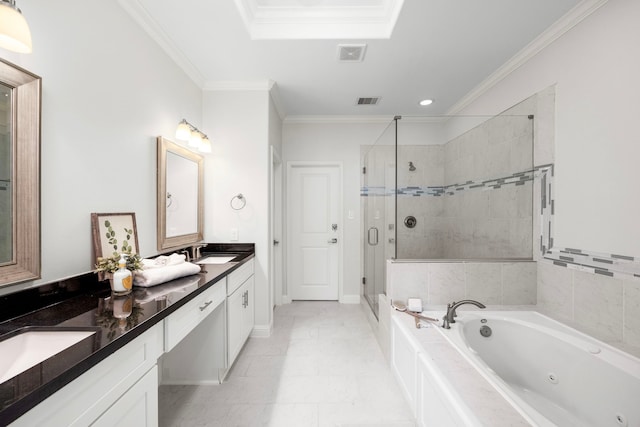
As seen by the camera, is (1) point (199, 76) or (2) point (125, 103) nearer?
(2) point (125, 103)

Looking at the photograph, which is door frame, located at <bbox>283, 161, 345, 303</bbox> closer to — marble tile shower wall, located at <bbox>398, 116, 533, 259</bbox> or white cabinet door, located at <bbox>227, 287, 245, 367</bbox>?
marble tile shower wall, located at <bbox>398, 116, 533, 259</bbox>

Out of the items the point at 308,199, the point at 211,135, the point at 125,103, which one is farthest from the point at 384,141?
the point at 125,103

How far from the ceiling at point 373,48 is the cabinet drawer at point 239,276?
69.5 inches

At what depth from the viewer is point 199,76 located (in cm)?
241

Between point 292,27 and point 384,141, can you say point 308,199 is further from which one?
point 292,27

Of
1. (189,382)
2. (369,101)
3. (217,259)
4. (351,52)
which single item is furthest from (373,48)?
(189,382)

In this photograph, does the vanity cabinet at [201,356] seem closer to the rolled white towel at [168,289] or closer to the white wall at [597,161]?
the rolled white towel at [168,289]

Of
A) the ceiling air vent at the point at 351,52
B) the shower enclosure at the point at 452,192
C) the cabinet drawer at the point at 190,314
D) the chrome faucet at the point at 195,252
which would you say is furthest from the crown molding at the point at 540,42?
the chrome faucet at the point at 195,252

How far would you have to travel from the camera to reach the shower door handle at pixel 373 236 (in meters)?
2.94

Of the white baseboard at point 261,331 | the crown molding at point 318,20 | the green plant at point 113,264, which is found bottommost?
the white baseboard at point 261,331

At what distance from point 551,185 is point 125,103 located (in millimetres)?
2968

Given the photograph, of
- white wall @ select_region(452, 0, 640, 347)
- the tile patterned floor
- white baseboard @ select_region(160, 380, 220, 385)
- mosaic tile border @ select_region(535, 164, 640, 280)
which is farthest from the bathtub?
white baseboard @ select_region(160, 380, 220, 385)

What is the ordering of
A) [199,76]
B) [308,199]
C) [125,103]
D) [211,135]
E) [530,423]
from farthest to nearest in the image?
[308,199], [211,135], [199,76], [125,103], [530,423]

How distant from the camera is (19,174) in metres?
1.02
